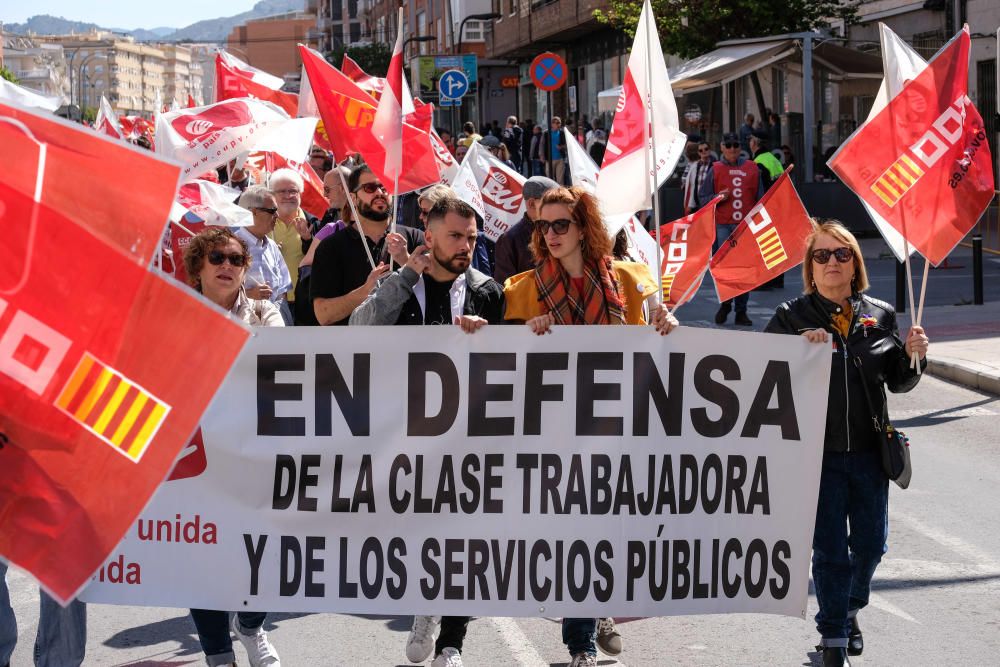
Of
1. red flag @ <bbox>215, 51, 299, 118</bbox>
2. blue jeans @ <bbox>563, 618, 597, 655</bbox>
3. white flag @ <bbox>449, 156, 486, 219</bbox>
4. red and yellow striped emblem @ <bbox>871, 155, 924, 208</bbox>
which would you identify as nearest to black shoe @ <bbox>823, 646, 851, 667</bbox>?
blue jeans @ <bbox>563, 618, 597, 655</bbox>

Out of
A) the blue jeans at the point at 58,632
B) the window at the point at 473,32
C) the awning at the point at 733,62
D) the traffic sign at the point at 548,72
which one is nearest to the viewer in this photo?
the blue jeans at the point at 58,632

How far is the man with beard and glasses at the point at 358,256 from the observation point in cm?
603

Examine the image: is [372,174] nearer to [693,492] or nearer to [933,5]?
[693,492]

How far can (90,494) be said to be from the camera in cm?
303

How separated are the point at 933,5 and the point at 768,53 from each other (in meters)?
5.42

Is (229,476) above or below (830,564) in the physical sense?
above

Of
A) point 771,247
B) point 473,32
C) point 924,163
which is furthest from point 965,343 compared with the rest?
point 473,32

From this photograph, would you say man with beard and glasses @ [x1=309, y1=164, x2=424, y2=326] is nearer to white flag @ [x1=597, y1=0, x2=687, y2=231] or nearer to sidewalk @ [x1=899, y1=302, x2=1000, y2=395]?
white flag @ [x1=597, y1=0, x2=687, y2=231]

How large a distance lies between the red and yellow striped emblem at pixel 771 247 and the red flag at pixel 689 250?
547 mm

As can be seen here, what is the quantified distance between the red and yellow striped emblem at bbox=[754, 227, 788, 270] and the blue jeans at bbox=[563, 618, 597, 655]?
13.0 ft

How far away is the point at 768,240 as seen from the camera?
862 cm

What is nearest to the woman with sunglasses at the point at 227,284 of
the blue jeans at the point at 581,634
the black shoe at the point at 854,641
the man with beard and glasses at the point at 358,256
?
the man with beard and glasses at the point at 358,256

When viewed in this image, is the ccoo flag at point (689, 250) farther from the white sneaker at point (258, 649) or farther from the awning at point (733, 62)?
the awning at point (733, 62)

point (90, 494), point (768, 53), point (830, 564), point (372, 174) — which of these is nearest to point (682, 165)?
→ point (768, 53)
